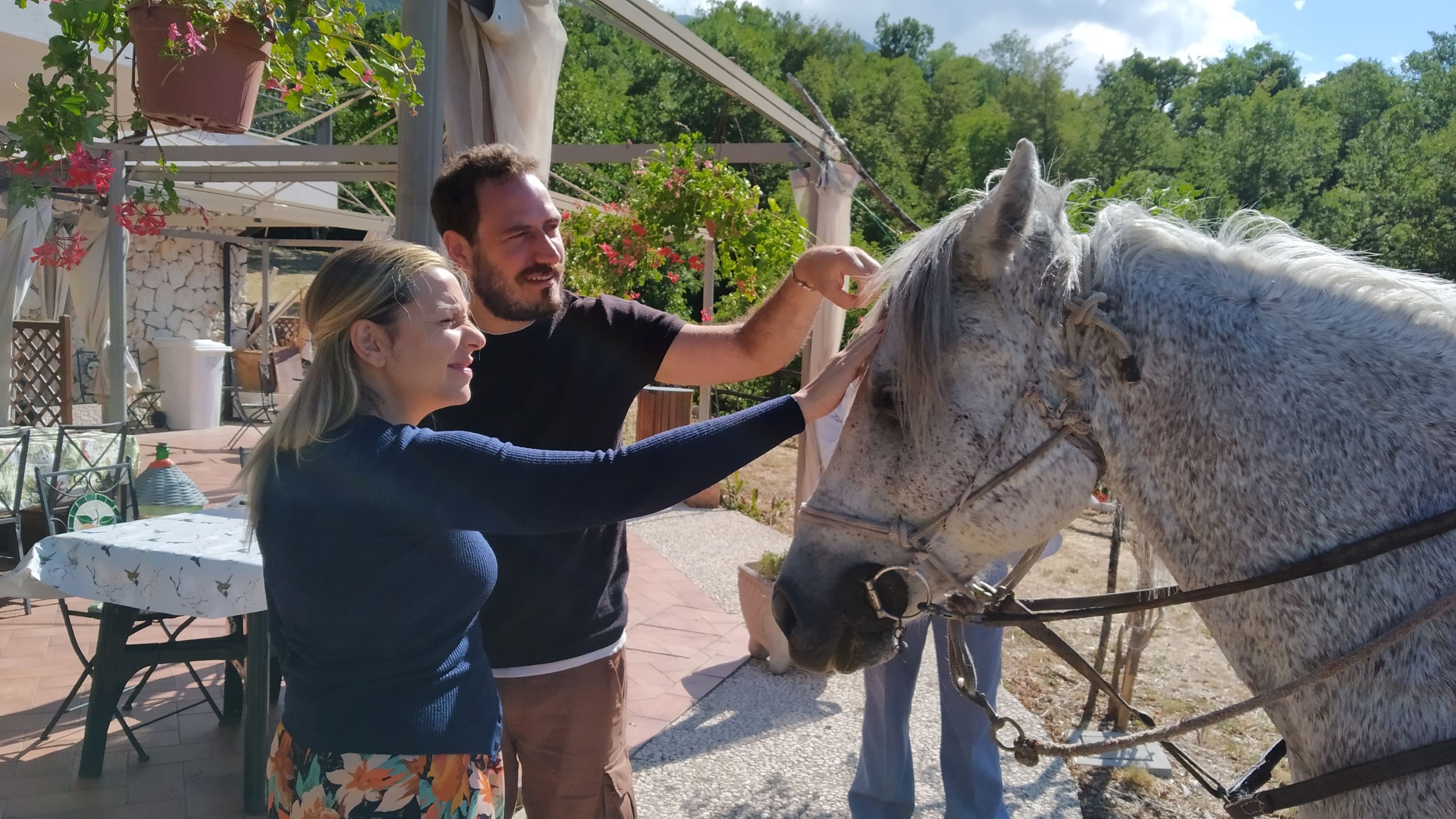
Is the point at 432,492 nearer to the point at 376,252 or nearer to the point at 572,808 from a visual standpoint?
the point at 376,252

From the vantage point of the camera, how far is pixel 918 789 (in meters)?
3.47

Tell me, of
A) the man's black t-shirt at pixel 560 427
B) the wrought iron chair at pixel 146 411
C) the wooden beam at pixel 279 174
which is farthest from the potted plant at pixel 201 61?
the wrought iron chair at pixel 146 411

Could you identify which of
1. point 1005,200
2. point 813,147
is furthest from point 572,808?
point 813,147

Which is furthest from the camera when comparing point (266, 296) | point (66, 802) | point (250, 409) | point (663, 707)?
point (266, 296)

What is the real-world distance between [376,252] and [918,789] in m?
3.06

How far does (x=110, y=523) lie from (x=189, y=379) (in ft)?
29.4

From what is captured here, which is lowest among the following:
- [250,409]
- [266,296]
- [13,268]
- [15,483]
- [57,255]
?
[250,409]

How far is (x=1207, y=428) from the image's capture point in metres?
1.30

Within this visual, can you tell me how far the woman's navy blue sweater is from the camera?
51.9 inches

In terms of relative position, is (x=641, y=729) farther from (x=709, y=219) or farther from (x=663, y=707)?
(x=709, y=219)

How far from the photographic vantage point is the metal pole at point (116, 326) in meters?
7.57

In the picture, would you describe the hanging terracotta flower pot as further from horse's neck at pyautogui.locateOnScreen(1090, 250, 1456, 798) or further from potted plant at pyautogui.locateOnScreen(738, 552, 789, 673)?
potted plant at pyautogui.locateOnScreen(738, 552, 789, 673)

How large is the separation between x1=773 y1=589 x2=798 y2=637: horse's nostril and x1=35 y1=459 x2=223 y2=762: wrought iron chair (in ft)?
9.18

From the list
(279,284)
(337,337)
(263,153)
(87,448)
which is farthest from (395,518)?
(279,284)
